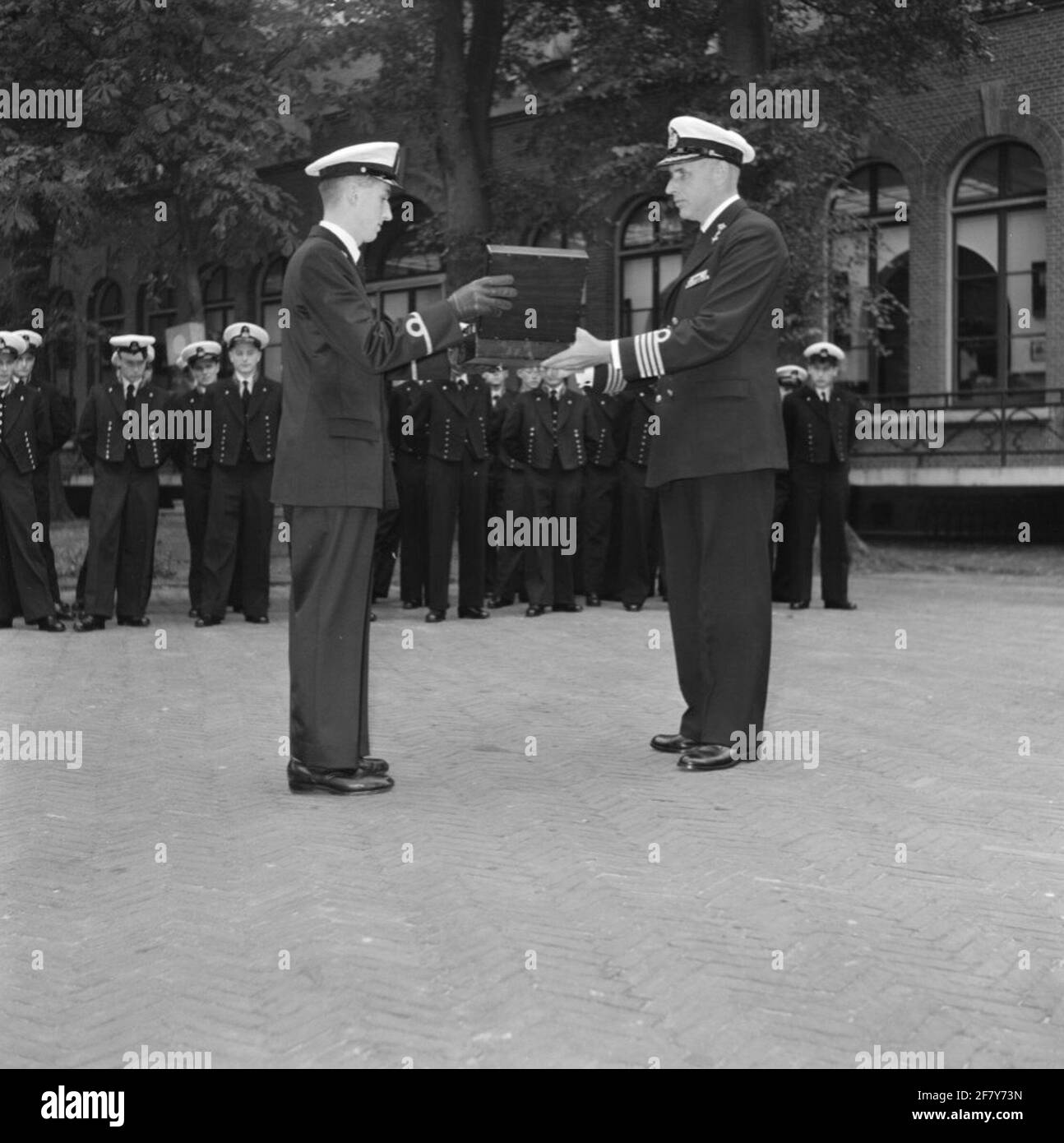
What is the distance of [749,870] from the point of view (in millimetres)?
5008

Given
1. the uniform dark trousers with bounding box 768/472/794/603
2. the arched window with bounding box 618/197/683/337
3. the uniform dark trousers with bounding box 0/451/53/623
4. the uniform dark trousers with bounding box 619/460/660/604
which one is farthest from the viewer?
the arched window with bounding box 618/197/683/337

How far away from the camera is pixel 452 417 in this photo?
1366cm

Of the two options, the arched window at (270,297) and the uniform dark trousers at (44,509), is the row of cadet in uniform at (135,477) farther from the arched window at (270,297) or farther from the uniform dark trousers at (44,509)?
the arched window at (270,297)

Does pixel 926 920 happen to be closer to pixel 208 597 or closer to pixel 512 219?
pixel 208 597

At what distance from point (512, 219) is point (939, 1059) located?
19.5m

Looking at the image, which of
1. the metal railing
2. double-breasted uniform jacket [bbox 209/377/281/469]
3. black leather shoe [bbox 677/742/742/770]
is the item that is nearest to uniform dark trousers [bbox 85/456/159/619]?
double-breasted uniform jacket [bbox 209/377/281/469]

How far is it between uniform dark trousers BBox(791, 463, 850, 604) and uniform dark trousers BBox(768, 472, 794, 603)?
1.9 inches

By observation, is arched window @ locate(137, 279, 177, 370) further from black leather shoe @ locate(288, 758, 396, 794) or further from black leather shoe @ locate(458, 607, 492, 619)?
black leather shoe @ locate(288, 758, 396, 794)

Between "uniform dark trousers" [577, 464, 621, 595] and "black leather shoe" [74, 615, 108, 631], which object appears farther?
"uniform dark trousers" [577, 464, 621, 595]

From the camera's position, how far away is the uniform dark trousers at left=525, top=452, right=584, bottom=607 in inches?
539

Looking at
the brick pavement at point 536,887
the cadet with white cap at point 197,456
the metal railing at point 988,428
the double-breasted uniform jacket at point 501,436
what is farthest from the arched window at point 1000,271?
the brick pavement at point 536,887

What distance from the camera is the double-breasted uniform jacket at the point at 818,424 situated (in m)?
14.1

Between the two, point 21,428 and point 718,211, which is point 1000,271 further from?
point 718,211
